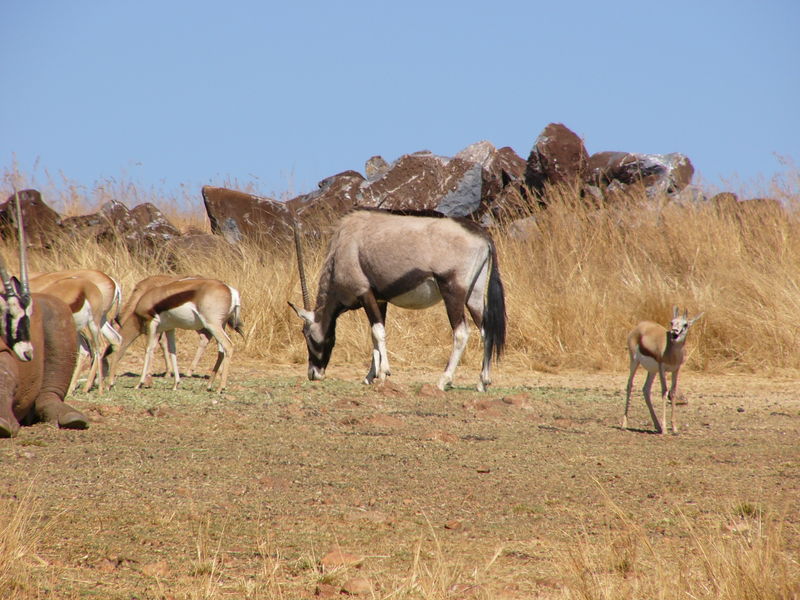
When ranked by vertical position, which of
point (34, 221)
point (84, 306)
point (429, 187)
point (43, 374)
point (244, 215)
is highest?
point (429, 187)

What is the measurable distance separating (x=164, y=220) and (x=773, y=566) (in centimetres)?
1561

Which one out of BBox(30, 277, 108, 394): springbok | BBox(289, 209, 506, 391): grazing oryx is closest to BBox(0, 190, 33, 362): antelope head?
BBox(30, 277, 108, 394): springbok

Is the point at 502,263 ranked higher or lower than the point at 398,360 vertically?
higher

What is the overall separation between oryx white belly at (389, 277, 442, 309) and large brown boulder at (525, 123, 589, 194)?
7.08m

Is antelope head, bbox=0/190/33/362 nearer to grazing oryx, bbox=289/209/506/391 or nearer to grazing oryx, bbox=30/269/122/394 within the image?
grazing oryx, bbox=30/269/122/394

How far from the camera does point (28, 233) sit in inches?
690

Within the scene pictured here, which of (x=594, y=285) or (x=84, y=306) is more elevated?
(x=594, y=285)

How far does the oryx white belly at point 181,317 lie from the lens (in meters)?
9.76

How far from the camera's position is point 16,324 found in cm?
662

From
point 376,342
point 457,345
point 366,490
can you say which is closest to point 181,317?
point 376,342

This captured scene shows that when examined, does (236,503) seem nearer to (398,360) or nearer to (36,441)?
(36,441)

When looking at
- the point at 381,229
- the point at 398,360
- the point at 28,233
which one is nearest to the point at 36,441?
the point at 381,229

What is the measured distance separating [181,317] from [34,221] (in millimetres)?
9053

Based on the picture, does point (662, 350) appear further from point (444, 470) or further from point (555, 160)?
point (555, 160)
